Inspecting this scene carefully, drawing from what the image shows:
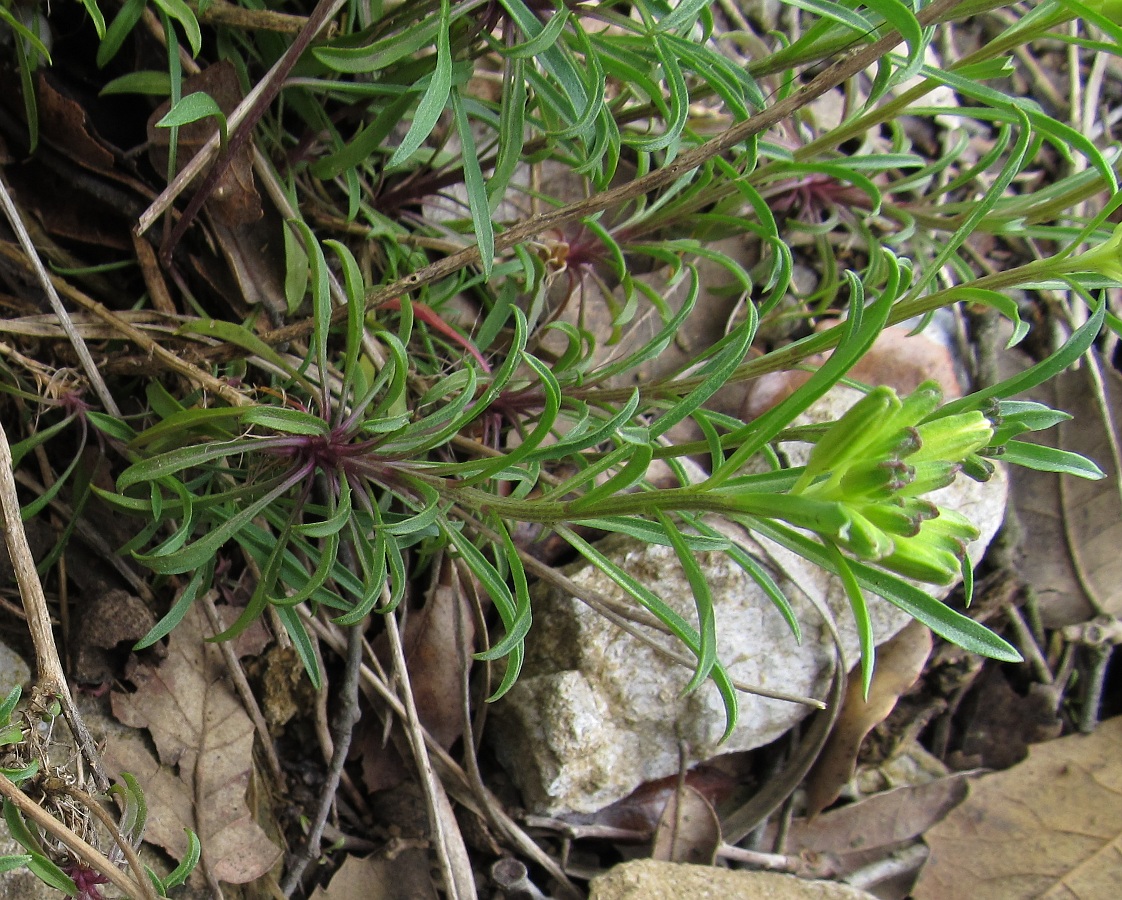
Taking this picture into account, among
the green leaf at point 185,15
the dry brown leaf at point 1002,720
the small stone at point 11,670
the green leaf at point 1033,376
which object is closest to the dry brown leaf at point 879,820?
the dry brown leaf at point 1002,720

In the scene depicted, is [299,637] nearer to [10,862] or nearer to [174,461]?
[174,461]

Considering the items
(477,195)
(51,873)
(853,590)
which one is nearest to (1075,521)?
(853,590)

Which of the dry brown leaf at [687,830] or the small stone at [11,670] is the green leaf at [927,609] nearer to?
the dry brown leaf at [687,830]

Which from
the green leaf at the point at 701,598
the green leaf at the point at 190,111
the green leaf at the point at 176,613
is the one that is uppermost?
the green leaf at the point at 190,111

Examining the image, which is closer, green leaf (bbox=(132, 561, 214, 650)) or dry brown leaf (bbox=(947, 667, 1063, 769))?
green leaf (bbox=(132, 561, 214, 650))

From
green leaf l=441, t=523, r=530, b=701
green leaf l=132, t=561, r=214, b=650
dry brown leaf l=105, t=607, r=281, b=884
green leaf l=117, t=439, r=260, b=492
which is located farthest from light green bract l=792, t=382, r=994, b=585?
dry brown leaf l=105, t=607, r=281, b=884

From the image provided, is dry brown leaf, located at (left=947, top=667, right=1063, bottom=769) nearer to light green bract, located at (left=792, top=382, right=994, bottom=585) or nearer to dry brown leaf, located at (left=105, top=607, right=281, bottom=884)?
light green bract, located at (left=792, top=382, right=994, bottom=585)

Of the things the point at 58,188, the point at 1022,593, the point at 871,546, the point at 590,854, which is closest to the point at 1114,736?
the point at 1022,593
